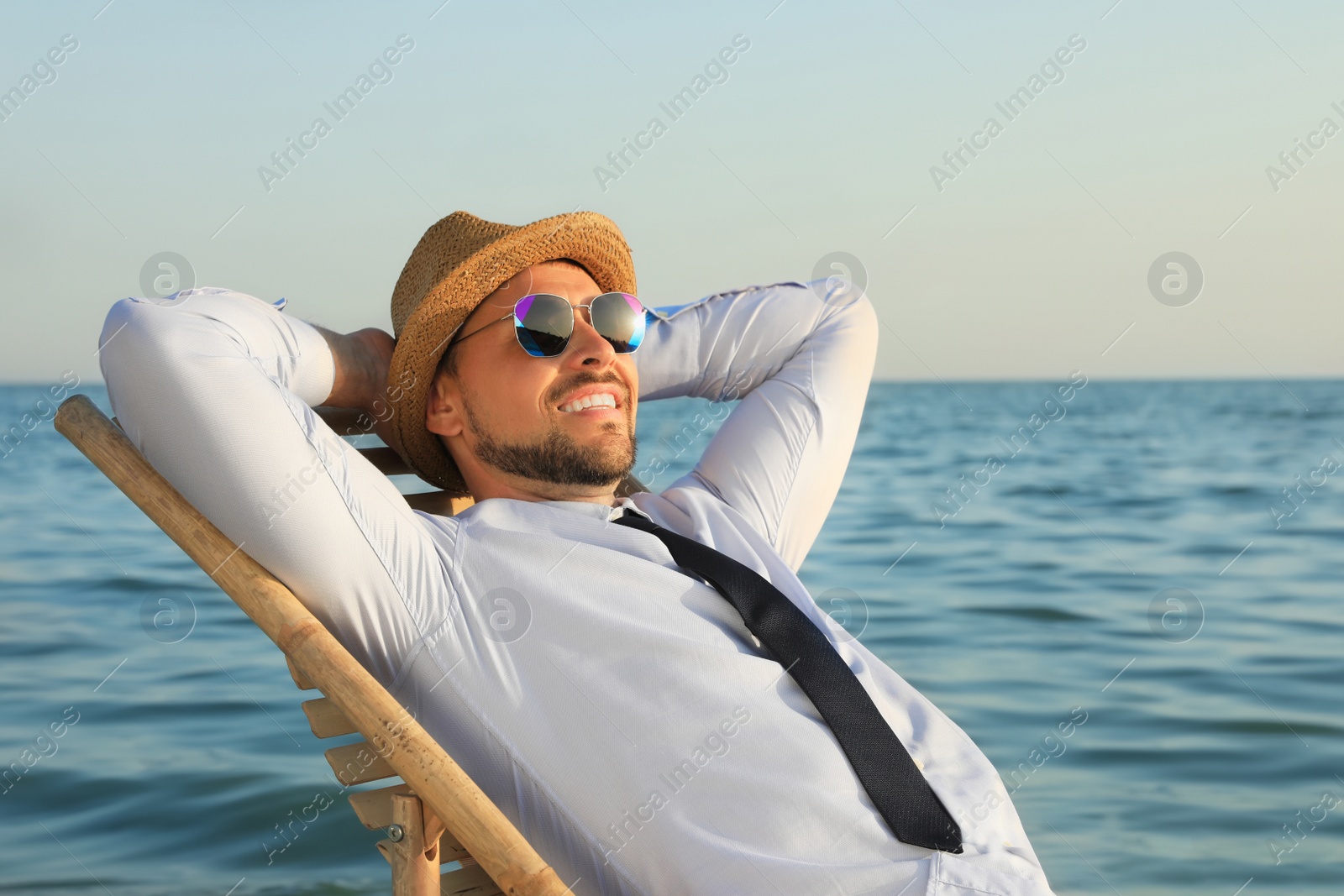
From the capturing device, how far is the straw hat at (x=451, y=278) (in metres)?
2.43

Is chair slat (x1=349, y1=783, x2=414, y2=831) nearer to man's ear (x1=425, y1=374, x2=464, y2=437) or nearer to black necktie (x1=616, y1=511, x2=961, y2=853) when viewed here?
black necktie (x1=616, y1=511, x2=961, y2=853)

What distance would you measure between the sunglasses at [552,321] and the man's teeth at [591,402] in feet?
0.34

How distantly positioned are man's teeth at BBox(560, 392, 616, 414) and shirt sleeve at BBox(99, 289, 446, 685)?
1.52 ft

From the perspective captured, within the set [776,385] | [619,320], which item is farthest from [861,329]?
[619,320]

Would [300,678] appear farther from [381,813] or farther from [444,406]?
[444,406]

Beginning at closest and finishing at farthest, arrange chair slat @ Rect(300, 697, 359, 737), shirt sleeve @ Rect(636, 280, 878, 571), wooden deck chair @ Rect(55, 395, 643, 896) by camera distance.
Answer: wooden deck chair @ Rect(55, 395, 643, 896) < chair slat @ Rect(300, 697, 359, 737) < shirt sleeve @ Rect(636, 280, 878, 571)

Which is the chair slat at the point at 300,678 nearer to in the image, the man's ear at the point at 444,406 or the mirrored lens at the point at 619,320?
the man's ear at the point at 444,406

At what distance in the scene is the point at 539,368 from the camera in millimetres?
2443

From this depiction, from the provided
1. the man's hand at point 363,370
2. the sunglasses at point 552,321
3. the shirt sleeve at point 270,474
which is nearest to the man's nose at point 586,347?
the sunglasses at point 552,321

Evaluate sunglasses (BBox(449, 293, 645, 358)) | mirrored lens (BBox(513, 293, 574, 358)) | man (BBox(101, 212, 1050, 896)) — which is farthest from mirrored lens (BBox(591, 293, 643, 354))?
man (BBox(101, 212, 1050, 896))

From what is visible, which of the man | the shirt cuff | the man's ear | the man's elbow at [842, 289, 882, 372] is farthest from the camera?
the man's elbow at [842, 289, 882, 372]

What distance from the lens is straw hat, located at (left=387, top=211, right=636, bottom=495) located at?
7.98ft

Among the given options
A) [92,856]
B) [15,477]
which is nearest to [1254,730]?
[92,856]

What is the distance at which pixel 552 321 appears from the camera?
2434 millimetres
